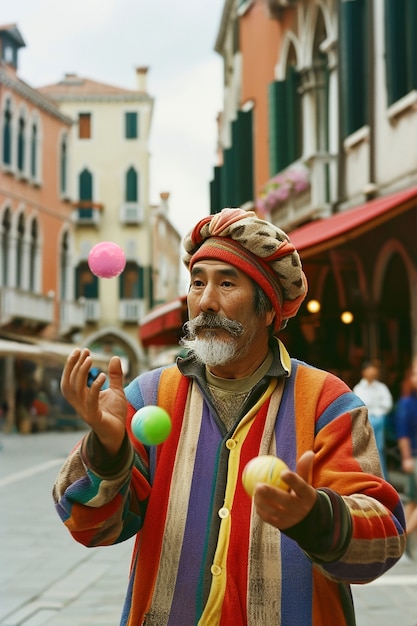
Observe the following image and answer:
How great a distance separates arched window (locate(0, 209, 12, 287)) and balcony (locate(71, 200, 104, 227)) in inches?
406

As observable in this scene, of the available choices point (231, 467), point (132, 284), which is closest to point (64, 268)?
point (132, 284)

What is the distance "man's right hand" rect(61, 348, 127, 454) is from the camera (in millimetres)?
2180

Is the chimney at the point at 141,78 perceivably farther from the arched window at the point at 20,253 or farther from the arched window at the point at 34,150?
the arched window at the point at 20,253

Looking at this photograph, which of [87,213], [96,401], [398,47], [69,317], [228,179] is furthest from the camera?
[87,213]

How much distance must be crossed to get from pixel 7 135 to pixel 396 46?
2551 cm

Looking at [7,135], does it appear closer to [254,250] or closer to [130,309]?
[130,309]

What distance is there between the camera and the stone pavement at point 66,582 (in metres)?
5.95

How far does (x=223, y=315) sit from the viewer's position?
249cm

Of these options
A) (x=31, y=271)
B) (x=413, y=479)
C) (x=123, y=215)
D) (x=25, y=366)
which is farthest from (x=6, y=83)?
(x=413, y=479)

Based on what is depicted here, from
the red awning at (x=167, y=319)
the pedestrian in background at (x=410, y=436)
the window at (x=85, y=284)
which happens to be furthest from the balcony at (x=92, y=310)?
the pedestrian in background at (x=410, y=436)

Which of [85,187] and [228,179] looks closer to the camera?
[228,179]

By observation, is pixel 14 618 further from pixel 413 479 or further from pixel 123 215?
pixel 123 215

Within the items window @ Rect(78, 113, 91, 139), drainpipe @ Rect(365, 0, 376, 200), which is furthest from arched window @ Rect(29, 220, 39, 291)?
drainpipe @ Rect(365, 0, 376, 200)

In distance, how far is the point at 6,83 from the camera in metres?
35.0
